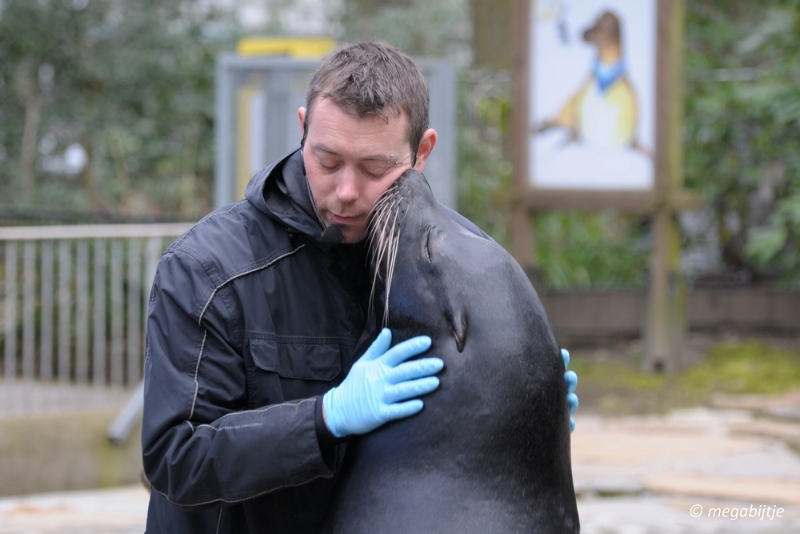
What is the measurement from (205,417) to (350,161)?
0.58 metres

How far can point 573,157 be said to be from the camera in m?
7.46

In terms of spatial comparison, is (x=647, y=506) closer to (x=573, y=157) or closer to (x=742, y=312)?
(x=573, y=157)

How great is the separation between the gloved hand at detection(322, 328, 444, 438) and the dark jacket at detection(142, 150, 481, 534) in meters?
0.04

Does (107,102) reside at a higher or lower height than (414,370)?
higher

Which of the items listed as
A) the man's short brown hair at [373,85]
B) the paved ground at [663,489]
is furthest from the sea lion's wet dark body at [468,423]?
the paved ground at [663,489]

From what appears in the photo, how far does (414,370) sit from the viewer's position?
1.85 meters

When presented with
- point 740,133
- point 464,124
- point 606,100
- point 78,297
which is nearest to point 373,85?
point 78,297

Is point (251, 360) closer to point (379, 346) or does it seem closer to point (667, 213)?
point (379, 346)

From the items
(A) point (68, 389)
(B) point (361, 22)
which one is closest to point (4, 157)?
(A) point (68, 389)

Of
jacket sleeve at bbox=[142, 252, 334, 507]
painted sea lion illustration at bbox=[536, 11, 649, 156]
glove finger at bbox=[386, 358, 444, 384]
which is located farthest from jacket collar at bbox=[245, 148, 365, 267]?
painted sea lion illustration at bbox=[536, 11, 649, 156]

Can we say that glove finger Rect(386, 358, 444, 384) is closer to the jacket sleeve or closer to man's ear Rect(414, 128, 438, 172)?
the jacket sleeve

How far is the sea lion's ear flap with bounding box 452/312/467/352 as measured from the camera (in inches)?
74.5

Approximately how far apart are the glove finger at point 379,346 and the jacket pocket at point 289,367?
0.15 metres

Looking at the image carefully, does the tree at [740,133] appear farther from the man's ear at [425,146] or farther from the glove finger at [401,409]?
the glove finger at [401,409]
